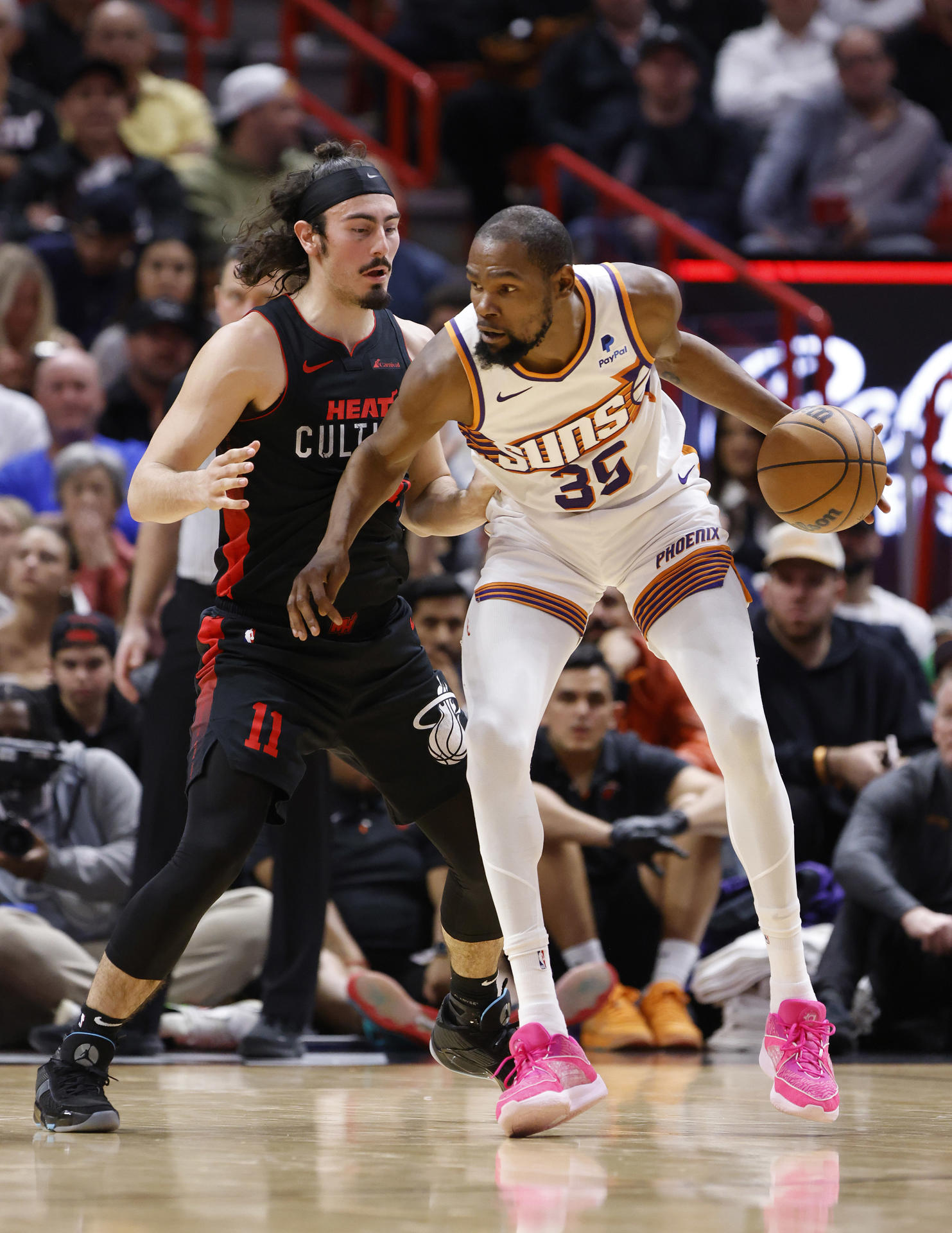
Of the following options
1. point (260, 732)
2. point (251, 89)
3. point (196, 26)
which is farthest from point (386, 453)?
point (196, 26)

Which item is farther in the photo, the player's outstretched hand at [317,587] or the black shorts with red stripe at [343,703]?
the black shorts with red stripe at [343,703]

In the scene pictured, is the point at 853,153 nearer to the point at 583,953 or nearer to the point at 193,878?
the point at 583,953

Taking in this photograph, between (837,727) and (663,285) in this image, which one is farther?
(837,727)

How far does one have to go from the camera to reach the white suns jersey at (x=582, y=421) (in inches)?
145

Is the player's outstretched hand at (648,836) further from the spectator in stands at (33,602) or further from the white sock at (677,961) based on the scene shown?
the spectator in stands at (33,602)

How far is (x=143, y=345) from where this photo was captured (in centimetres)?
870

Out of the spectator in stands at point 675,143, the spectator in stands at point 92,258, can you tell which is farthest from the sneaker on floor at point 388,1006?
the spectator in stands at point 675,143

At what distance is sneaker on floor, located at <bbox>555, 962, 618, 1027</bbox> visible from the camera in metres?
5.61

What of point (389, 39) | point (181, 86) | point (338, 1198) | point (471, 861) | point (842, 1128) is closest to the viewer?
point (338, 1198)

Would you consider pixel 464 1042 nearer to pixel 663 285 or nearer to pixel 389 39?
pixel 663 285

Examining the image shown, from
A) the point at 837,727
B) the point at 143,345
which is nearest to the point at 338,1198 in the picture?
the point at 837,727

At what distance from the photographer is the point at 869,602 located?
8297mm

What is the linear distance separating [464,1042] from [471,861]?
0.46 metres

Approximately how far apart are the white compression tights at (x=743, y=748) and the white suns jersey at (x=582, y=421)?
12.1 inches
